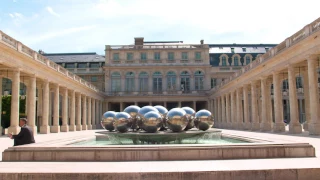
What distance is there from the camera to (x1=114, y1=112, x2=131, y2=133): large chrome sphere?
2033 cm

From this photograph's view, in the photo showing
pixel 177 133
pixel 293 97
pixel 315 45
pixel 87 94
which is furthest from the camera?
pixel 87 94

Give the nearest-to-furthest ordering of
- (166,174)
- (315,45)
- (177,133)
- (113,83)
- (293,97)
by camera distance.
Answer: (166,174) → (177,133) → (315,45) → (293,97) → (113,83)

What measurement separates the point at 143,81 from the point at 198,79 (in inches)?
533

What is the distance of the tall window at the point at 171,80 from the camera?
3273 inches

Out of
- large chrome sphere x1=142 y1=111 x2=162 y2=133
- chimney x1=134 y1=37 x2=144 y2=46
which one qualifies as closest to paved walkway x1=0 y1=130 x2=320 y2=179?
large chrome sphere x1=142 y1=111 x2=162 y2=133

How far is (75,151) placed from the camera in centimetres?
1366

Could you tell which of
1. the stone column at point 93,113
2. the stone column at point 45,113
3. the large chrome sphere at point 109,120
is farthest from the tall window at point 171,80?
the large chrome sphere at point 109,120

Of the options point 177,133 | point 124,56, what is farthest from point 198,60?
point 177,133

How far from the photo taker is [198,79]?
83688 mm

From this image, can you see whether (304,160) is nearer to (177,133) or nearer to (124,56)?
(177,133)

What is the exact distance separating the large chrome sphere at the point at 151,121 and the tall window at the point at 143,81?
210 ft

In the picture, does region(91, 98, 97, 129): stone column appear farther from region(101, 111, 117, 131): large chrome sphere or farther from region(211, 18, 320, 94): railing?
region(101, 111, 117, 131): large chrome sphere

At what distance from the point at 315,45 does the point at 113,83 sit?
2358 inches

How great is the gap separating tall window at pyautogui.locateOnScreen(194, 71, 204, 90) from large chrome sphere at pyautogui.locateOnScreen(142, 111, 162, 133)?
64.7 m
